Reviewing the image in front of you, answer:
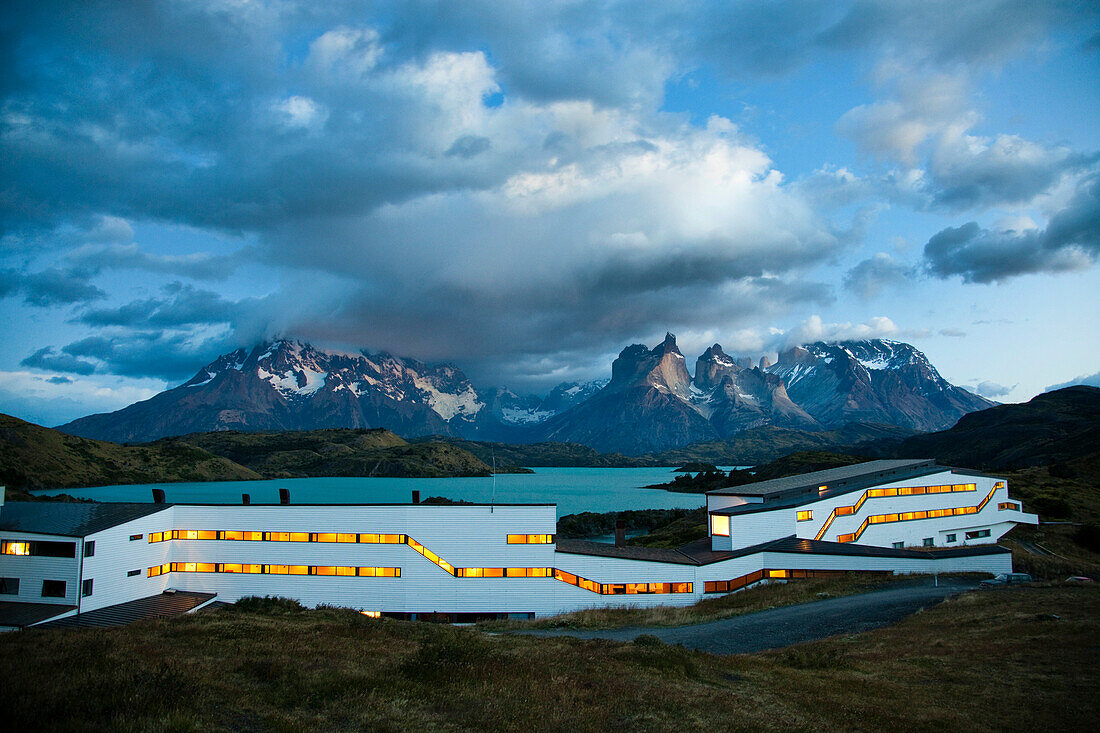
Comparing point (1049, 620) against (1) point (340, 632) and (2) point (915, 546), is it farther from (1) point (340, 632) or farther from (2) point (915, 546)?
(2) point (915, 546)

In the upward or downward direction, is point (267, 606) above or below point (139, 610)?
above

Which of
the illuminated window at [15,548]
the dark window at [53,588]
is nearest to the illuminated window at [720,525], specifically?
the dark window at [53,588]

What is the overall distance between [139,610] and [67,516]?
9.73 metres

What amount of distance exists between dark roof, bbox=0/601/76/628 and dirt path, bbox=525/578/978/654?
105 feet

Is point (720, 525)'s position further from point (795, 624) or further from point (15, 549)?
point (15, 549)

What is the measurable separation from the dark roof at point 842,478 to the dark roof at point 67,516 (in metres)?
53.9

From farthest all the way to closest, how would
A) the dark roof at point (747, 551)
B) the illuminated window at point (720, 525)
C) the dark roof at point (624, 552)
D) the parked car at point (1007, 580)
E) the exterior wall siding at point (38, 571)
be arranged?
the illuminated window at point (720, 525), the dark roof at point (747, 551), the dark roof at point (624, 552), the parked car at point (1007, 580), the exterior wall siding at point (38, 571)

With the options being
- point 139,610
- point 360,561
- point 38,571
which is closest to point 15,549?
point 38,571

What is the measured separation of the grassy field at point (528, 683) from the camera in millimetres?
13055

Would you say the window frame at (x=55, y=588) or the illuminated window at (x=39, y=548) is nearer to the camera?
the window frame at (x=55, y=588)

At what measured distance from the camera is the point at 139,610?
146ft

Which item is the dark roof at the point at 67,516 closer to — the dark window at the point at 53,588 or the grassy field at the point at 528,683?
the dark window at the point at 53,588

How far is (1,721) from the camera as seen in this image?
1047 centimetres

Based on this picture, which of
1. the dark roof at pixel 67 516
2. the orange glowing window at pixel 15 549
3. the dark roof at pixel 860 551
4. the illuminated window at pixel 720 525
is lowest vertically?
the dark roof at pixel 860 551
